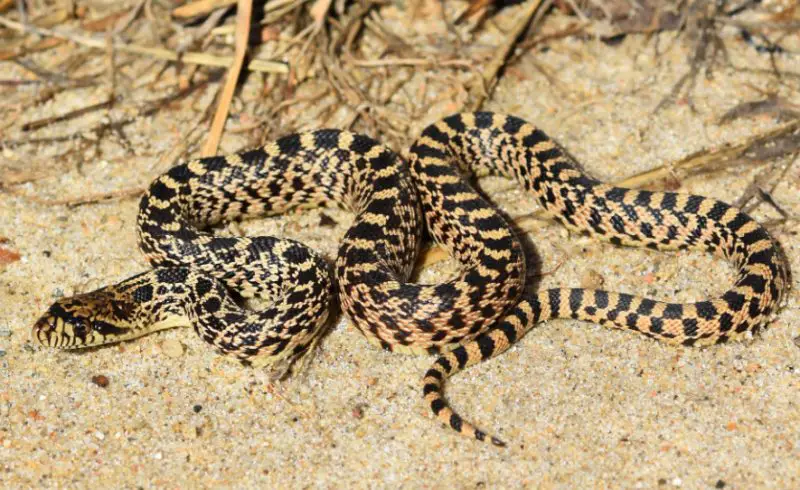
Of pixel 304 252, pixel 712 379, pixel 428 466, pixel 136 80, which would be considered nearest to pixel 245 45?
pixel 136 80

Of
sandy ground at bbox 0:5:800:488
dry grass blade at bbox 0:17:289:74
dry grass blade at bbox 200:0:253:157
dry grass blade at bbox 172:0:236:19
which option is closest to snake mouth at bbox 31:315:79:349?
sandy ground at bbox 0:5:800:488

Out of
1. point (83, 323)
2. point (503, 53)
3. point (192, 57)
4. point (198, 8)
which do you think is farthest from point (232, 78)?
point (83, 323)

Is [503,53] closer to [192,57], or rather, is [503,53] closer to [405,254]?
[405,254]

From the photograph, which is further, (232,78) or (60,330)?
(232,78)

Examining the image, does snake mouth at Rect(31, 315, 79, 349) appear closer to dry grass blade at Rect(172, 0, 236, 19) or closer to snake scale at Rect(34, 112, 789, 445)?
snake scale at Rect(34, 112, 789, 445)

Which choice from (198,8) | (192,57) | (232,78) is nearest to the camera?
(232,78)

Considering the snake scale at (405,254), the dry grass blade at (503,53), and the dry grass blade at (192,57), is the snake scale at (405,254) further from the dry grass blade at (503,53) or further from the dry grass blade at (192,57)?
the dry grass blade at (192,57)

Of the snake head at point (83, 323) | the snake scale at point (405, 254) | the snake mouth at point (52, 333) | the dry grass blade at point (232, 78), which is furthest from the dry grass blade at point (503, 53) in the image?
the snake mouth at point (52, 333)

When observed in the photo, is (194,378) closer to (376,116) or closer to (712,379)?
(376,116)
